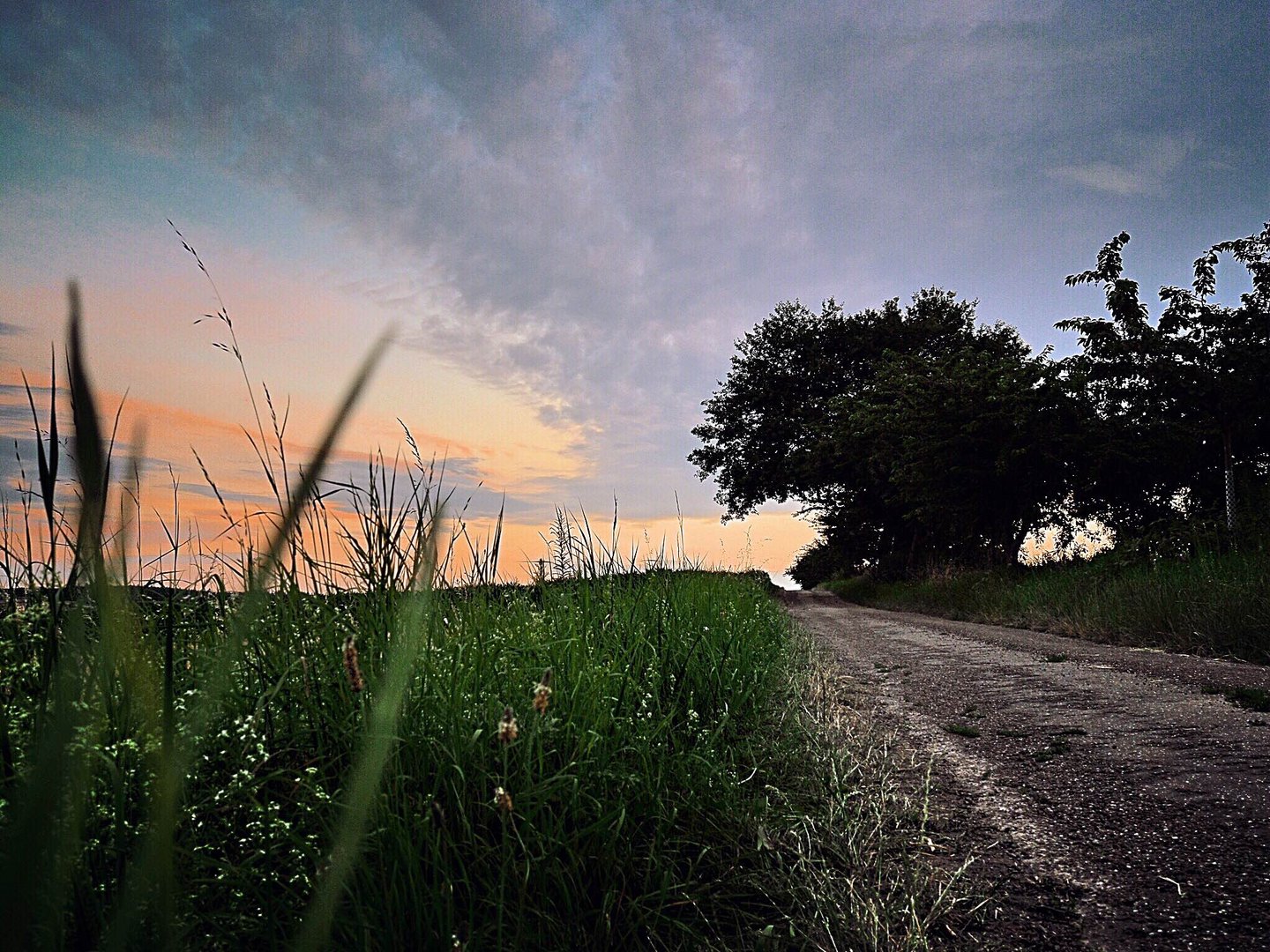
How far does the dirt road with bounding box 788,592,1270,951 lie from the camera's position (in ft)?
6.09

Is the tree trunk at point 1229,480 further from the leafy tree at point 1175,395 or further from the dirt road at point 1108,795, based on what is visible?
the dirt road at point 1108,795

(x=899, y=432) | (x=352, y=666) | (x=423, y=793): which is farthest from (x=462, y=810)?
(x=899, y=432)

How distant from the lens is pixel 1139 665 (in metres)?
4.73

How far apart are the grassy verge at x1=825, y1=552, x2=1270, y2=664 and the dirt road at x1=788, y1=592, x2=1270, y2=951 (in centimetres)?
145

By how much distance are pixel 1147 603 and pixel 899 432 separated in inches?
379

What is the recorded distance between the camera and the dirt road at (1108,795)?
1.86 meters

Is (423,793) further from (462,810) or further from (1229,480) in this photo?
(1229,480)

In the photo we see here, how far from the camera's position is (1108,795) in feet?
8.30

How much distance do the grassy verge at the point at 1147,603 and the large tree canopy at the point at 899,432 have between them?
7.60 ft

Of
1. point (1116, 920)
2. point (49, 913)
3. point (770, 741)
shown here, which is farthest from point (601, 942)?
point (770, 741)

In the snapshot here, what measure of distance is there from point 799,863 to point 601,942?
587 millimetres

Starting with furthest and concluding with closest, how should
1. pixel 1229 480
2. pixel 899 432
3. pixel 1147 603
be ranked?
pixel 899 432 → pixel 1229 480 → pixel 1147 603

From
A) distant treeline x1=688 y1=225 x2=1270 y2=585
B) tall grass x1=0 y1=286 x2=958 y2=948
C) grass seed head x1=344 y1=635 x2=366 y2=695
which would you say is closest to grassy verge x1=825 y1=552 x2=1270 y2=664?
distant treeline x1=688 y1=225 x2=1270 y2=585

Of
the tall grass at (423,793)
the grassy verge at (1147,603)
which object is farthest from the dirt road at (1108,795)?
the grassy verge at (1147,603)
